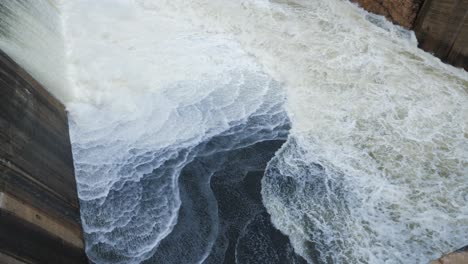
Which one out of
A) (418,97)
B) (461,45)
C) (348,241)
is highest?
(461,45)

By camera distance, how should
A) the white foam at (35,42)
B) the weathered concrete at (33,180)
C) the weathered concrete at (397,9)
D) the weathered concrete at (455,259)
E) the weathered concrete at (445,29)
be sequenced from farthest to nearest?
the weathered concrete at (397,9)
the weathered concrete at (445,29)
the white foam at (35,42)
the weathered concrete at (33,180)
the weathered concrete at (455,259)

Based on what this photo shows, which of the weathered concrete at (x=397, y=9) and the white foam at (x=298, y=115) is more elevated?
the weathered concrete at (x=397, y=9)

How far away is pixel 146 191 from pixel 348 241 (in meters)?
2.43

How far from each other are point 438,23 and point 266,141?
12.9ft

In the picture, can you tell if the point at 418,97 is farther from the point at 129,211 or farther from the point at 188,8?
the point at 188,8

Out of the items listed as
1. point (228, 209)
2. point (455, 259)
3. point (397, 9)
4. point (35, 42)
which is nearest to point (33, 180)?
point (228, 209)

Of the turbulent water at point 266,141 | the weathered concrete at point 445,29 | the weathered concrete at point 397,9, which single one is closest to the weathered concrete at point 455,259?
the turbulent water at point 266,141

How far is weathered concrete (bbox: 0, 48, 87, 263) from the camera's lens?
125 inches

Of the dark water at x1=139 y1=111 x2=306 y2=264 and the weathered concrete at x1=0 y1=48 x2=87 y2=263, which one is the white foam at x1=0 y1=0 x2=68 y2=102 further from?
the dark water at x1=139 y1=111 x2=306 y2=264

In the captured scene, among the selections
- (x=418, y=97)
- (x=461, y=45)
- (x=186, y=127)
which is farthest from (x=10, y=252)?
(x=461, y=45)

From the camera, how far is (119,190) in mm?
4426

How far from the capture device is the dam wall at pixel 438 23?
5812mm

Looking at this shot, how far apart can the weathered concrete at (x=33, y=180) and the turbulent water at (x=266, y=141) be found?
26 centimetres

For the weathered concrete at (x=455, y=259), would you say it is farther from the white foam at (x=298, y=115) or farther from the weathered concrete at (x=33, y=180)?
the weathered concrete at (x=33, y=180)
